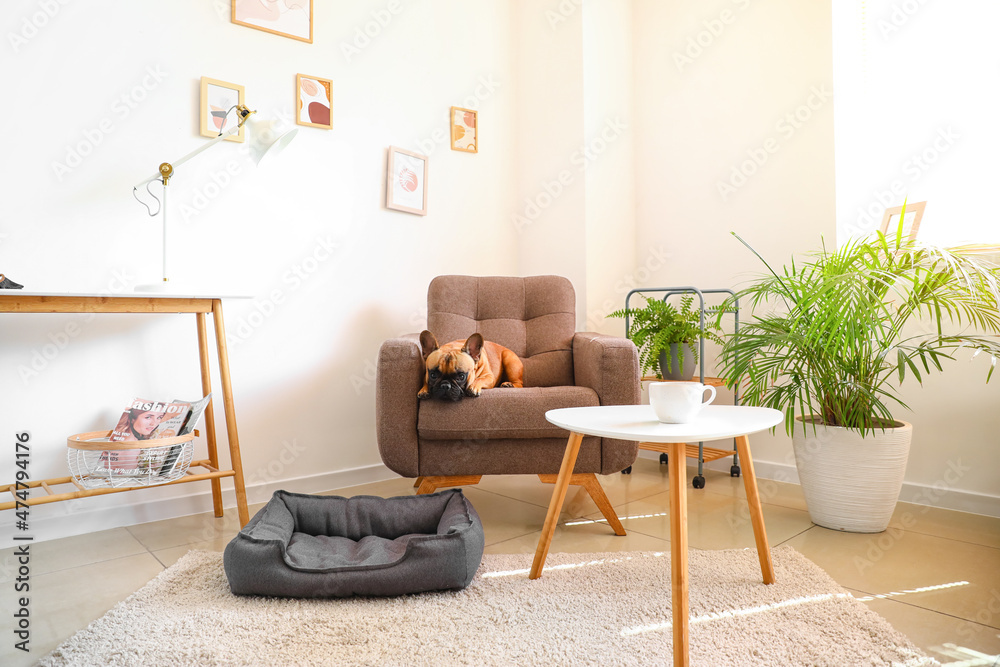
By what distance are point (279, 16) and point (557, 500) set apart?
237cm

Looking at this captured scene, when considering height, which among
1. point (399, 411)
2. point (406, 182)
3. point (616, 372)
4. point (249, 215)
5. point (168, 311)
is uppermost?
point (406, 182)

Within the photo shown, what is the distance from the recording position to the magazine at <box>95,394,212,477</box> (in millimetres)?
1988

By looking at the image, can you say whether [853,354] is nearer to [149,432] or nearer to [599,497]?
[599,497]

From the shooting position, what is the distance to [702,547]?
2004 mm

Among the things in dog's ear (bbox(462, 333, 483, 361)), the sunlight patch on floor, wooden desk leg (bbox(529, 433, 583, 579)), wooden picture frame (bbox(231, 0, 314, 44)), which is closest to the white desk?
dog's ear (bbox(462, 333, 483, 361))

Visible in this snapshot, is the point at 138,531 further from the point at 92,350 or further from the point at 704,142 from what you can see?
the point at 704,142

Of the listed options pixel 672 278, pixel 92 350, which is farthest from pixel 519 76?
pixel 92 350

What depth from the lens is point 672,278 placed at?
11.2 ft

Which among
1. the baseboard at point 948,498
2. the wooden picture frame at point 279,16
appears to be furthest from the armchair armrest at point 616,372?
the wooden picture frame at point 279,16

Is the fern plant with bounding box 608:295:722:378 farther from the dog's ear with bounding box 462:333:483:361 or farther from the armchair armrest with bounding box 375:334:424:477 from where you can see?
the armchair armrest with bounding box 375:334:424:477

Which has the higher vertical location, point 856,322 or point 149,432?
point 856,322

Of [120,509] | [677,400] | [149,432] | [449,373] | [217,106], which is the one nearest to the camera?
[677,400]

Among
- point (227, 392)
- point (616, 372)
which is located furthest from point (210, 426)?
point (616, 372)

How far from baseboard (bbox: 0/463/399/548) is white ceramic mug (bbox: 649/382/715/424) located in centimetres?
189
